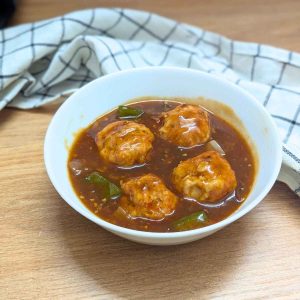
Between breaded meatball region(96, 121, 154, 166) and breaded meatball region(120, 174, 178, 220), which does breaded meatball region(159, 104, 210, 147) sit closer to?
breaded meatball region(96, 121, 154, 166)

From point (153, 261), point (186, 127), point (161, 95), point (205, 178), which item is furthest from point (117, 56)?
point (153, 261)

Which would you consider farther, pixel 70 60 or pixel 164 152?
pixel 70 60

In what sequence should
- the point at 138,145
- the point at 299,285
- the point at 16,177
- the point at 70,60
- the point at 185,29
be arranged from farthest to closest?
the point at 185,29
the point at 70,60
the point at 16,177
the point at 138,145
the point at 299,285

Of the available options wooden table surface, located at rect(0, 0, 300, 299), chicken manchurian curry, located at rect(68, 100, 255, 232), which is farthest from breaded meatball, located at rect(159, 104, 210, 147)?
wooden table surface, located at rect(0, 0, 300, 299)

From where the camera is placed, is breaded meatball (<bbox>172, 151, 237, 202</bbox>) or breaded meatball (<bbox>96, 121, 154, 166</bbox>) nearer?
breaded meatball (<bbox>172, 151, 237, 202</bbox>)

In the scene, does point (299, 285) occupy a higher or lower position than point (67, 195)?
lower

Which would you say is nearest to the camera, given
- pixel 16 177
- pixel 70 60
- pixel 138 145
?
pixel 138 145

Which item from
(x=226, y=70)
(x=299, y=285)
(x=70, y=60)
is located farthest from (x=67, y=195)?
(x=226, y=70)

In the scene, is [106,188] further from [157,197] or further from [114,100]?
[114,100]
